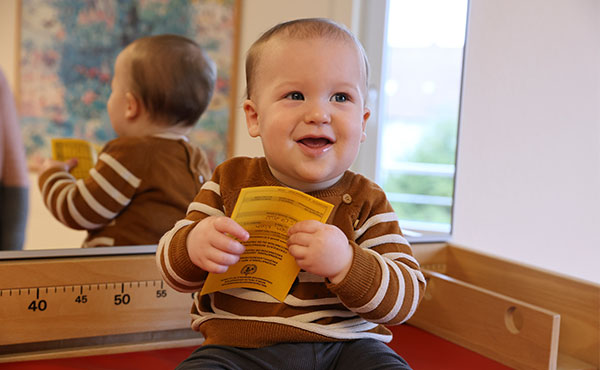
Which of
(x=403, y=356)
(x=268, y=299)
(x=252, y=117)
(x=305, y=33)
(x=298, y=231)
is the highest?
(x=305, y=33)

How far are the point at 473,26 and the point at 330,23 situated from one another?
1.12 meters

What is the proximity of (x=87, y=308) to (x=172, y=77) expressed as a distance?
414 millimetres

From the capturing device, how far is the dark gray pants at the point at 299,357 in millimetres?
721

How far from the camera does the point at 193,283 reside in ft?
2.54

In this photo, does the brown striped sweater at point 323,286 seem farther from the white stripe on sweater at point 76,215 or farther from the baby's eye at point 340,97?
the white stripe on sweater at point 76,215

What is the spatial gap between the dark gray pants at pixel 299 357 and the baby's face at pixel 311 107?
21 cm

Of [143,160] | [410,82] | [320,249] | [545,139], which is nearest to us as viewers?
[320,249]

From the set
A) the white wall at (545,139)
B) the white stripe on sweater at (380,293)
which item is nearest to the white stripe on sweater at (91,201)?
the white stripe on sweater at (380,293)

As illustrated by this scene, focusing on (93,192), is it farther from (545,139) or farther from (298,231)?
(545,139)

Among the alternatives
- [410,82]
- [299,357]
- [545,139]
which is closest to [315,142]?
[299,357]

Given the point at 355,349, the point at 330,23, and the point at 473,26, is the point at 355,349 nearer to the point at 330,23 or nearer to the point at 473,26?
the point at 330,23

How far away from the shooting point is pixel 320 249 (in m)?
0.67

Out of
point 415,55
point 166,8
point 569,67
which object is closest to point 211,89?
point 166,8

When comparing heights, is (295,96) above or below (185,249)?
above
